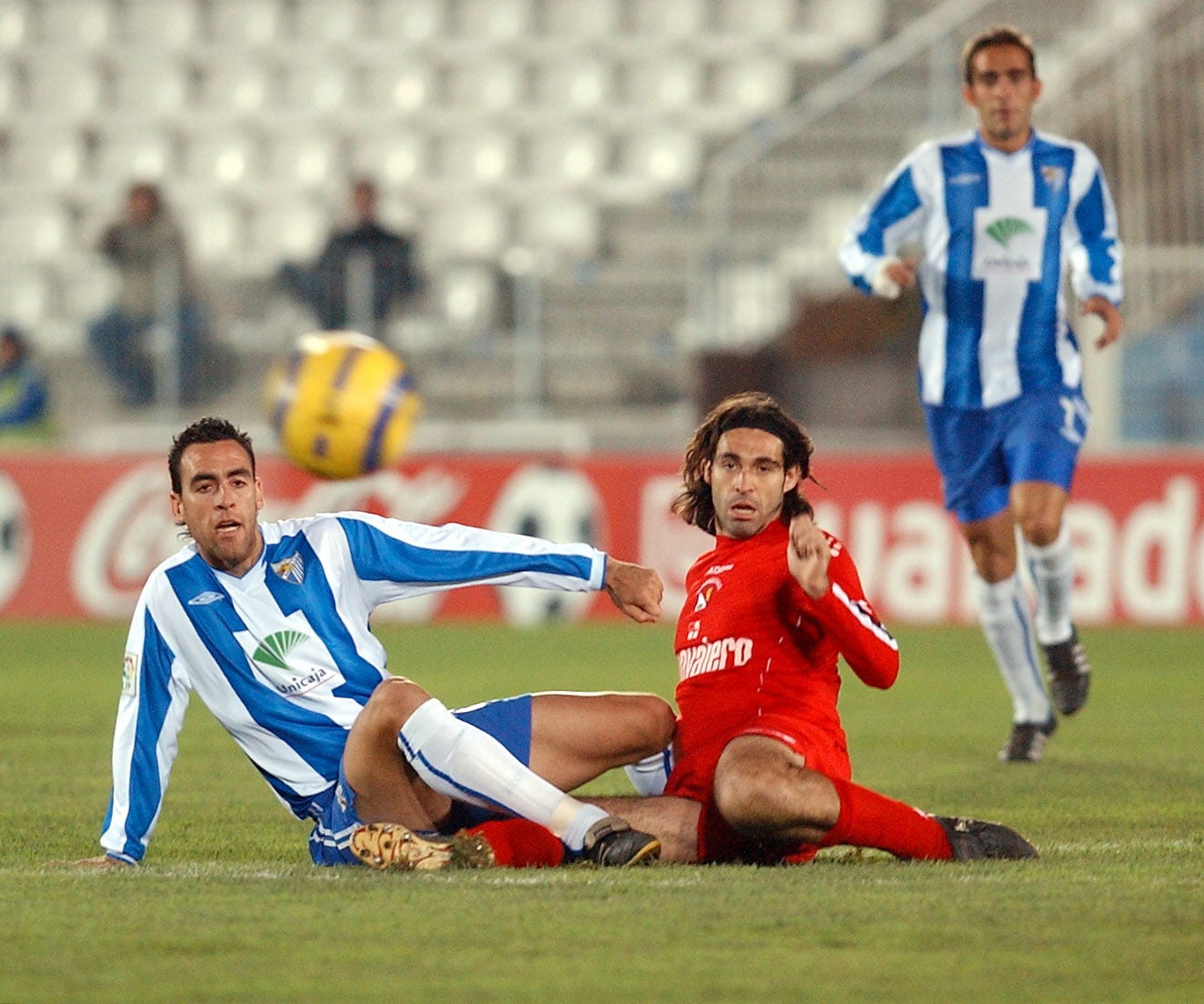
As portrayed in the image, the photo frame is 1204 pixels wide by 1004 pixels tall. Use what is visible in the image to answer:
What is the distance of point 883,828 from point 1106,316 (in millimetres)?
3081

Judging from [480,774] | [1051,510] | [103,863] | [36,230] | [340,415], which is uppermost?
[36,230]

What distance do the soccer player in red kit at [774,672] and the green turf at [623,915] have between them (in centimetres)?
10

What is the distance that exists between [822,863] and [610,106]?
46.8 feet

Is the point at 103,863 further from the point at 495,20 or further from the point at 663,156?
the point at 495,20

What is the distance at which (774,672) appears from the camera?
15.8ft

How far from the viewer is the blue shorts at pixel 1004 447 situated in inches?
283

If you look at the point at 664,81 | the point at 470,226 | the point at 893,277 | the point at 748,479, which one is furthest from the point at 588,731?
the point at 664,81

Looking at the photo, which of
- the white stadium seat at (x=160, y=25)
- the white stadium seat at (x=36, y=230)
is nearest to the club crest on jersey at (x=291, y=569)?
the white stadium seat at (x=36, y=230)

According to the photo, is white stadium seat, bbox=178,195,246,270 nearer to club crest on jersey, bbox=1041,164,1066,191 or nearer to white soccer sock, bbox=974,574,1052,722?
club crest on jersey, bbox=1041,164,1066,191

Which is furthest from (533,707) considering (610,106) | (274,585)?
(610,106)

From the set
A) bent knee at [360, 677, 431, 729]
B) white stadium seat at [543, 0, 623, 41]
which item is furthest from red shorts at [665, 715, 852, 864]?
white stadium seat at [543, 0, 623, 41]

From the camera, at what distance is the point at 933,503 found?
44.1ft

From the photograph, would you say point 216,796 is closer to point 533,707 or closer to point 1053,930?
point 533,707

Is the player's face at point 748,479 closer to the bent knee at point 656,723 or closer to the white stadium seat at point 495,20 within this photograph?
the bent knee at point 656,723
